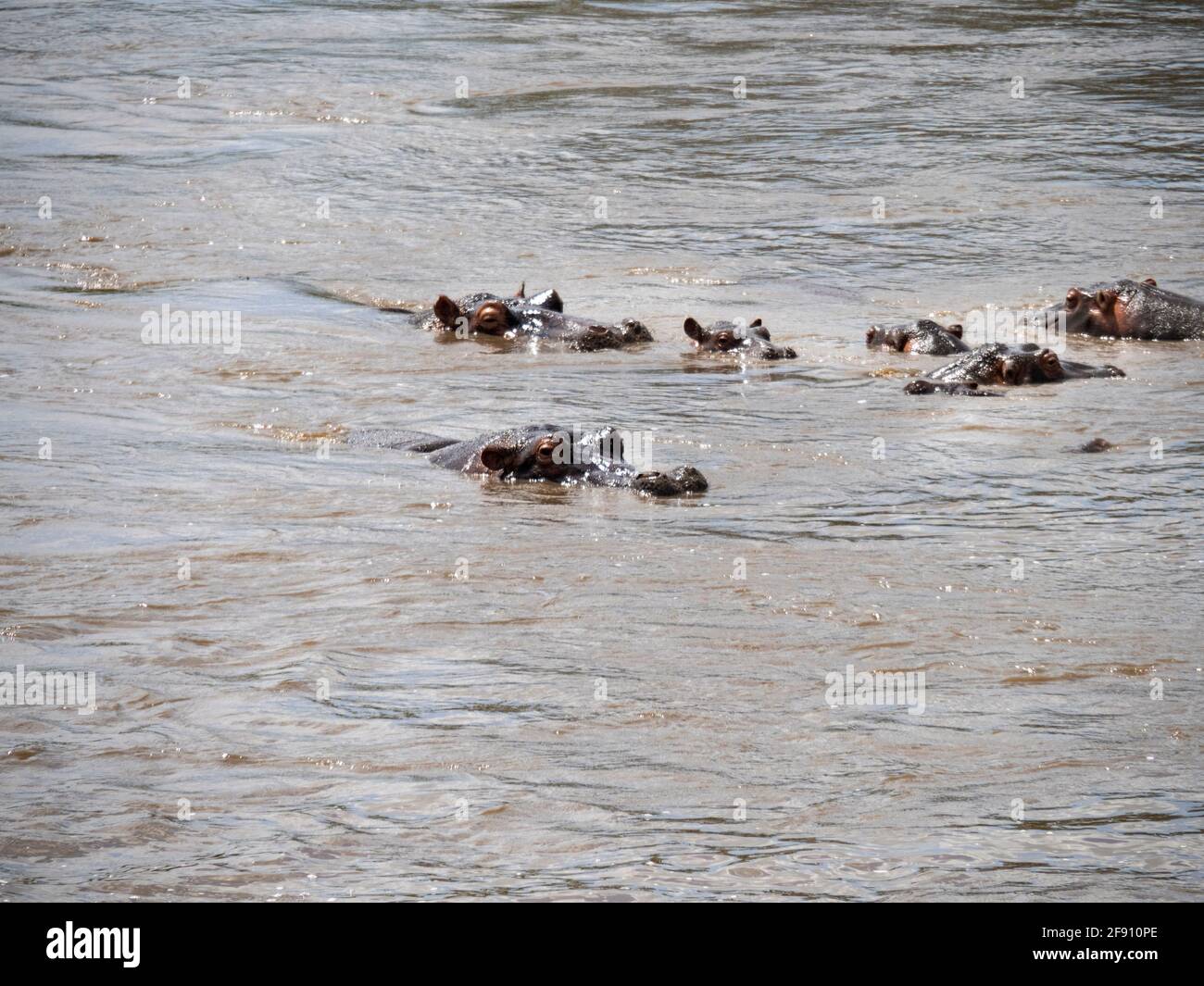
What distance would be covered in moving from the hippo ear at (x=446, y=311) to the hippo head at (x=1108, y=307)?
11.8 ft

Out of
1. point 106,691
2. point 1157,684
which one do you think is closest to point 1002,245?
point 1157,684

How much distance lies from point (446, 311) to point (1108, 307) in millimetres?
3864

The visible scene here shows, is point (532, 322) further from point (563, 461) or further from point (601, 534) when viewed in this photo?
point (601, 534)

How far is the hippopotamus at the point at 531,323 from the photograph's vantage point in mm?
11242

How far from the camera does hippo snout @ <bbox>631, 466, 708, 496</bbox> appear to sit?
311 inches

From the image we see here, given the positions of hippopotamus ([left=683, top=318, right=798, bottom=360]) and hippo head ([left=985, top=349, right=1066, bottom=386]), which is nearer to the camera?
hippo head ([left=985, top=349, right=1066, bottom=386])

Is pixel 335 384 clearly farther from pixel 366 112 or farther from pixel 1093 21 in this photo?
pixel 1093 21

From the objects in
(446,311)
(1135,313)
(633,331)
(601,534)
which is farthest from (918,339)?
(601,534)

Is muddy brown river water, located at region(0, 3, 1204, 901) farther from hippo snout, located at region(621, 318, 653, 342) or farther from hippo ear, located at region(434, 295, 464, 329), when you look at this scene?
hippo ear, located at region(434, 295, 464, 329)

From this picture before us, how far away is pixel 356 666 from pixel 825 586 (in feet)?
5.65

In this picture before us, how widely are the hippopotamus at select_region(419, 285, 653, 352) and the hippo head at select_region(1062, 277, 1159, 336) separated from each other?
252cm

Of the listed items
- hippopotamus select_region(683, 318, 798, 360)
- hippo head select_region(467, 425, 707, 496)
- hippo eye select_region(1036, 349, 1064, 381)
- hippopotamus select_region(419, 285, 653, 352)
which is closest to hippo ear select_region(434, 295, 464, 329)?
hippopotamus select_region(419, 285, 653, 352)

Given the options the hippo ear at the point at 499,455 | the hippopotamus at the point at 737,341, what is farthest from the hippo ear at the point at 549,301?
the hippo ear at the point at 499,455

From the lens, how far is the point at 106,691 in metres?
5.72
